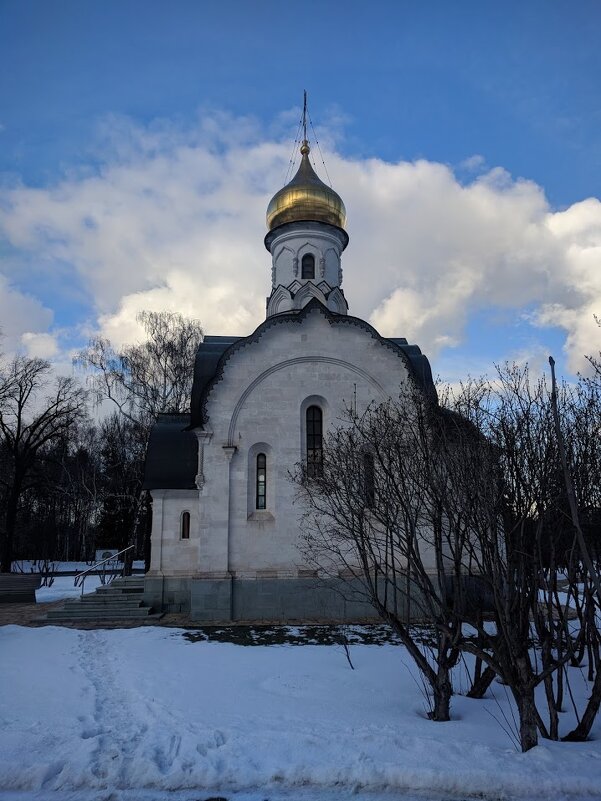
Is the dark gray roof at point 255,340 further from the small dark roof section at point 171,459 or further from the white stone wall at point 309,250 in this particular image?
the white stone wall at point 309,250

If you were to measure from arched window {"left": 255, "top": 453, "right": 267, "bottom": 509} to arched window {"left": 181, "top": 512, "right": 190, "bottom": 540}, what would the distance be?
1973mm

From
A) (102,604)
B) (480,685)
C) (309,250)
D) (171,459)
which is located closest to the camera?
(480,685)

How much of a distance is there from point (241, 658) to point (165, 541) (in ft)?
18.6

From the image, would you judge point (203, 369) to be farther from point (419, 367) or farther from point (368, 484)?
point (368, 484)

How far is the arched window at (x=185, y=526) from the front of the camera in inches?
566

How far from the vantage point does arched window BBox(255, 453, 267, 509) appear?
13.8 m

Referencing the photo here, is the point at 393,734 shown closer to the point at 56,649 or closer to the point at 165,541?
the point at 56,649

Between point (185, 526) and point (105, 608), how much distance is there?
2.57m

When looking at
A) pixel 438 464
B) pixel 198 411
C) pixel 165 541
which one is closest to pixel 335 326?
pixel 198 411

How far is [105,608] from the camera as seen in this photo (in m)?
13.5

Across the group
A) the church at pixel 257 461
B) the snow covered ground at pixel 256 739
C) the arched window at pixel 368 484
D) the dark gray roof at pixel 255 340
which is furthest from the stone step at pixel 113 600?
the arched window at pixel 368 484

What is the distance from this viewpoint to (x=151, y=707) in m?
6.52

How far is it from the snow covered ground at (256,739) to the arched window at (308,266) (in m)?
13.2

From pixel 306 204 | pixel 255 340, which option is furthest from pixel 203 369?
pixel 306 204
